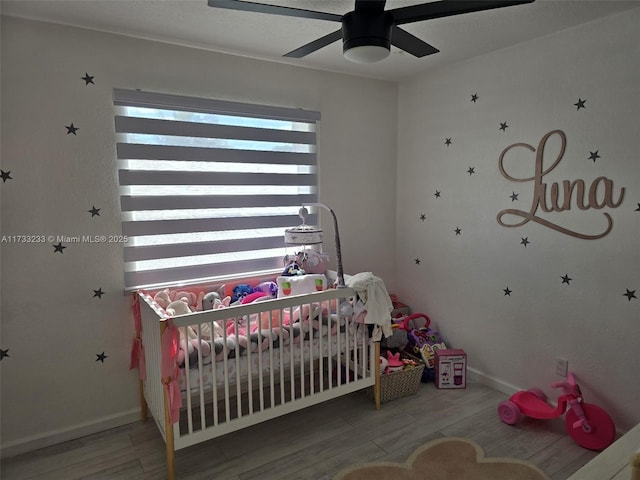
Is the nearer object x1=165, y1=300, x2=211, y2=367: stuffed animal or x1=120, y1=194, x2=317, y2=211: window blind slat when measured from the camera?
x1=165, y1=300, x2=211, y2=367: stuffed animal

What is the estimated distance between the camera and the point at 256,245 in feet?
9.29

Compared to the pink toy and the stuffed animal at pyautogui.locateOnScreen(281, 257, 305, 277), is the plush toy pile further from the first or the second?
the pink toy

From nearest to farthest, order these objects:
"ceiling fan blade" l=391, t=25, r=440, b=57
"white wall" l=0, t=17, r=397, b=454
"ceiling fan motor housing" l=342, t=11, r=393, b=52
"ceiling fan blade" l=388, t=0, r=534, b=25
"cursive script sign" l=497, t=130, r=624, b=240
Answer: "ceiling fan blade" l=388, t=0, r=534, b=25
"ceiling fan motor housing" l=342, t=11, r=393, b=52
"ceiling fan blade" l=391, t=25, r=440, b=57
"white wall" l=0, t=17, r=397, b=454
"cursive script sign" l=497, t=130, r=624, b=240

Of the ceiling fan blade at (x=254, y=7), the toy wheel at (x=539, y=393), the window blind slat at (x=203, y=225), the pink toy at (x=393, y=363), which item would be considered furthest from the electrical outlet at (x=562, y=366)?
the ceiling fan blade at (x=254, y=7)

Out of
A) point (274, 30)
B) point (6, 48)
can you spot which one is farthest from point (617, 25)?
point (6, 48)

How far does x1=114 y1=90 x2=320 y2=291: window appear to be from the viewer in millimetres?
2426

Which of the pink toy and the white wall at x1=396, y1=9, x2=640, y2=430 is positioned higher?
the white wall at x1=396, y1=9, x2=640, y2=430

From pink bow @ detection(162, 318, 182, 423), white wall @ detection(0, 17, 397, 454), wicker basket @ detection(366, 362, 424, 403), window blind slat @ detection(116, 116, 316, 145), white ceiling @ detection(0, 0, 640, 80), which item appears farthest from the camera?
wicker basket @ detection(366, 362, 424, 403)

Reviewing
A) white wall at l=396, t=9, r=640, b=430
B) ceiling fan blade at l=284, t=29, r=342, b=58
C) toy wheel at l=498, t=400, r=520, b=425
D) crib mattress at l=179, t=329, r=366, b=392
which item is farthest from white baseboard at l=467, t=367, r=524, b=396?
ceiling fan blade at l=284, t=29, r=342, b=58

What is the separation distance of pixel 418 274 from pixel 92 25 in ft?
8.93

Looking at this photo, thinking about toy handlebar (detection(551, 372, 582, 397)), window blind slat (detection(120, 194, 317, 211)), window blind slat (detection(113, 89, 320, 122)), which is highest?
window blind slat (detection(113, 89, 320, 122))

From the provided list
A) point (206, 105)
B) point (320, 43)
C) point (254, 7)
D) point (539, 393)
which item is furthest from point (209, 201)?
point (539, 393)

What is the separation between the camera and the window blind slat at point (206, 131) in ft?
7.82

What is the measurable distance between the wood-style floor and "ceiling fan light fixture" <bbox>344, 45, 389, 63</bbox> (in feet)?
6.19
